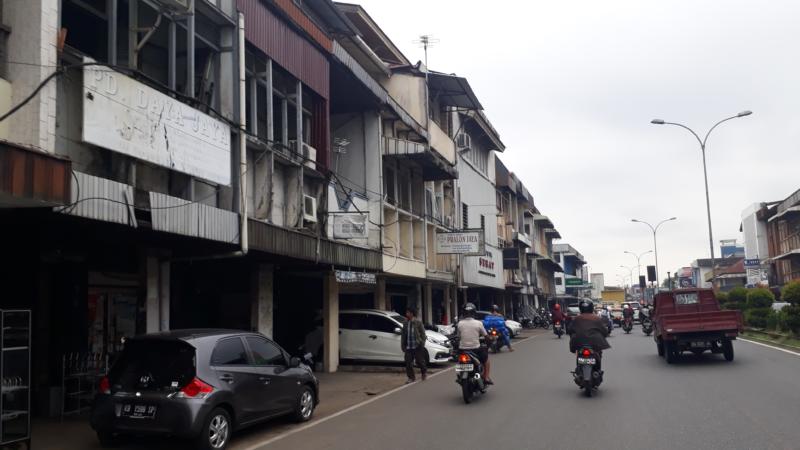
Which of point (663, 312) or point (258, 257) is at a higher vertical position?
point (258, 257)

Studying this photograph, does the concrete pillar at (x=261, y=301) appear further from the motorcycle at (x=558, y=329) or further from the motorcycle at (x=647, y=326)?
the motorcycle at (x=647, y=326)

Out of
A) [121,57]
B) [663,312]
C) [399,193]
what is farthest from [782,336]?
[121,57]

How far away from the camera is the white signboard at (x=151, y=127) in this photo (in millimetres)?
9359

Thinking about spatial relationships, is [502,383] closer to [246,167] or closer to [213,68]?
[246,167]

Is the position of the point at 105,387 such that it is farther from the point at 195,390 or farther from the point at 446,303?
the point at 446,303

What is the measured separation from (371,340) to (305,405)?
372 inches

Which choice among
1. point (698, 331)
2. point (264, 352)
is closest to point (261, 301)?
point (264, 352)

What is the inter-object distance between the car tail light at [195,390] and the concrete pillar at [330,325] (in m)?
11.0

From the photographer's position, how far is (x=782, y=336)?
2553 cm

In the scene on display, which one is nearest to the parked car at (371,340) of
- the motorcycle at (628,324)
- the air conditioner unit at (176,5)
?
the air conditioner unit at (176,5)

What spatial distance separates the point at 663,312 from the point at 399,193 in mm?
10620

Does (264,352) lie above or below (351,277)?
below

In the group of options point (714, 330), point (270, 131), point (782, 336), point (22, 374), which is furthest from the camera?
point (782, 336)

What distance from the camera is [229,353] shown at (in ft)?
30.5
